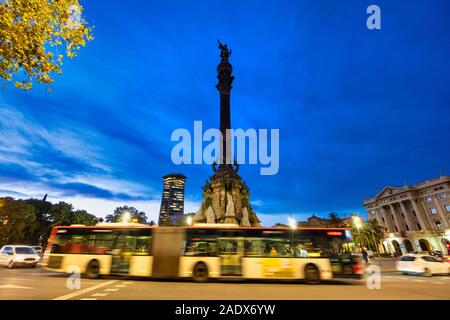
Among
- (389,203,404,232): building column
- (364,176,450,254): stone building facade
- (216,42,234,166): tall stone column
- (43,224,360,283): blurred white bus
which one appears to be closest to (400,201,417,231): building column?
(364,176,450,254): stone building facade

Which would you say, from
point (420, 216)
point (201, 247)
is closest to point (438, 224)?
point (420, 216)

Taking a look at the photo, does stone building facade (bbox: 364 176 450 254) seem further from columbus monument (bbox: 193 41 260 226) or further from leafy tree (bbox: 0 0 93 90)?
leafy tree (bbox: 0 0 93 90)

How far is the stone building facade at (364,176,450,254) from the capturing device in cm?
5600

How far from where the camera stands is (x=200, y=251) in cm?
1311

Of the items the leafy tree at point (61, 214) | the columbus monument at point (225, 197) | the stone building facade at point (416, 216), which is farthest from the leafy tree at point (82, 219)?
the stone building facade at point (416, 216)

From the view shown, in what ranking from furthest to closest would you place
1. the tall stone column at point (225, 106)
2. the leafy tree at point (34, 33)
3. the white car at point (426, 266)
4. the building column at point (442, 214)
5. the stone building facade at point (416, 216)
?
the stone building facade at point (416, 216)
the building column at point (442, 214)
the tall stone column at point (225, 106)
the white car at point (426, 266)
the leafy tree at point (34, 33)

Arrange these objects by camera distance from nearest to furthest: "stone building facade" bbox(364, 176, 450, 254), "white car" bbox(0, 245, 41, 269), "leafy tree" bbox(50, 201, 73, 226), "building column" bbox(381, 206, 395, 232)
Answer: "white car" bbox(0, 245, 41, 269), "stone building facade" bbox(364, 176, 450, 254), "leafy tree" bbox(50, 201, 73, 226), "building column" bbox(381, 206, 395, 232)

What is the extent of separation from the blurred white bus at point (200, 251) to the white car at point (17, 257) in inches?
262

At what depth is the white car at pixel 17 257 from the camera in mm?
17906

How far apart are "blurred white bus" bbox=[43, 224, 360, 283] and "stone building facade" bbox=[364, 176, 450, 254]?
56908 mm

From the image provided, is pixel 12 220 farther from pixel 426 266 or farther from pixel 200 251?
pixel 426 266

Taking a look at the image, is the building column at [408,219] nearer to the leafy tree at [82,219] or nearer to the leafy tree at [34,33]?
the leafy tree at [34,33]
